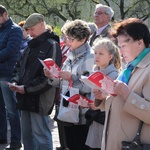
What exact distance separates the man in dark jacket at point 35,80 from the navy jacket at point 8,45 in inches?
41.0

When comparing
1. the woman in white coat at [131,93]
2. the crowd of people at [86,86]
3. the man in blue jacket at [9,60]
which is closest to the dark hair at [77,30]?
the crowd of people at [86,86]

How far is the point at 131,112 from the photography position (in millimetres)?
2898

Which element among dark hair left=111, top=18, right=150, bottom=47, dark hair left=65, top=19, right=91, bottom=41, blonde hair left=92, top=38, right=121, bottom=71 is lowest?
blonde hair left=92, top=38, right=121, bottom=71

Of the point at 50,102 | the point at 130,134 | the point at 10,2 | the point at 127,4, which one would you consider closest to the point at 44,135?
the point at 50,102

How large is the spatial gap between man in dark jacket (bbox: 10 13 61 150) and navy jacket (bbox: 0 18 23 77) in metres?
1.04

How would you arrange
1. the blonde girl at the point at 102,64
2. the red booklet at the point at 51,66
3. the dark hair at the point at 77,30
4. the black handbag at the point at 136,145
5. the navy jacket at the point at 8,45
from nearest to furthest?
the black handbag at the point at 136,145 → the blonde girl at the point at 102,64 → the red booklet at the point at 51,66 → the dark hair at the point at 77,30 → the navy jacket at the point at 8,45

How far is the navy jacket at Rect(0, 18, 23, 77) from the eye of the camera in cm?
612

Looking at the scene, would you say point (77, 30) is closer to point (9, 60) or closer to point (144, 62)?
point (144, 62)

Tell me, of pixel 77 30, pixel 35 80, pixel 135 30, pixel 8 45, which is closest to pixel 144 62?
pixel 135 30

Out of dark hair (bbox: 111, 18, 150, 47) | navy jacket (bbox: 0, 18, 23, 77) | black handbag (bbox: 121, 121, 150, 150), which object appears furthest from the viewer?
navy jacket (bbox: 0, 18, 23, 77)

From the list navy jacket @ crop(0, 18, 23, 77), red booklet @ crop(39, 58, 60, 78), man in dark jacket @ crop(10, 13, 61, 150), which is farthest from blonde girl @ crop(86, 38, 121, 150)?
navy jacket @ crop(0, 18, 23, 77)

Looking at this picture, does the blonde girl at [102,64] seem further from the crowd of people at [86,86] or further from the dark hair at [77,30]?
the dark hair at [77,30]

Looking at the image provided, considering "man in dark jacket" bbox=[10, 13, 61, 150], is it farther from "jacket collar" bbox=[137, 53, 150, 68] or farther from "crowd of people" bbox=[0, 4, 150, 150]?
"jacket collar" bbox=[137, 53, 150, 68]

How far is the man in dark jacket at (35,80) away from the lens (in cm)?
489
